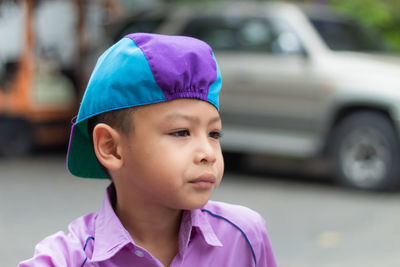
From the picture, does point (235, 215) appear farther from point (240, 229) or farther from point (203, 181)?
point (203, 181)

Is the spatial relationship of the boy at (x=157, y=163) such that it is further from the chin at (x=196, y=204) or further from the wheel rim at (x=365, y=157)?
the wheel rim at (x=365, y=157)

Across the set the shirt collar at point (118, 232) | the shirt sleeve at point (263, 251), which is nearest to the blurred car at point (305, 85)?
the shirt sleeve at point (263, 251)

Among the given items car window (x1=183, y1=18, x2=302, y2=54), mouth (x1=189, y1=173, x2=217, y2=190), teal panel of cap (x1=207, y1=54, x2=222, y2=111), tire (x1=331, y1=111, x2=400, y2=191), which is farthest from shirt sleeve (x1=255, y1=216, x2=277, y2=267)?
car window (x1=183, y1=18, x2=302, y2=54)

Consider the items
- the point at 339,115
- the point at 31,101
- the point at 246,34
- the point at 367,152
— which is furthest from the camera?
the point at 31,101

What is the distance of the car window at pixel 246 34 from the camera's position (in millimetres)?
8359

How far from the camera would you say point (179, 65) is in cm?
177

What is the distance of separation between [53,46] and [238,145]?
385 cm

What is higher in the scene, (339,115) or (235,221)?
(235,221)

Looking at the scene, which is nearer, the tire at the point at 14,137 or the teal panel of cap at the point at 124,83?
the teal panel of cap at the point at 124,83

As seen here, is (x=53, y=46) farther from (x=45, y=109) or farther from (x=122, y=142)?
(x=122, y=142)

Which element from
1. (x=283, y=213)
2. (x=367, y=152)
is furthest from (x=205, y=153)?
(x=367, y=152)

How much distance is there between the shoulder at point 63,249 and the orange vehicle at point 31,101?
27.4 feet

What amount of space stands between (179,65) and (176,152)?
0.66 feet

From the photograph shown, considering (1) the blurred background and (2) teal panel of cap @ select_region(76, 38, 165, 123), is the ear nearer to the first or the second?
(2) teal panel of cap @ select_region(76, 38, 165, 123)
